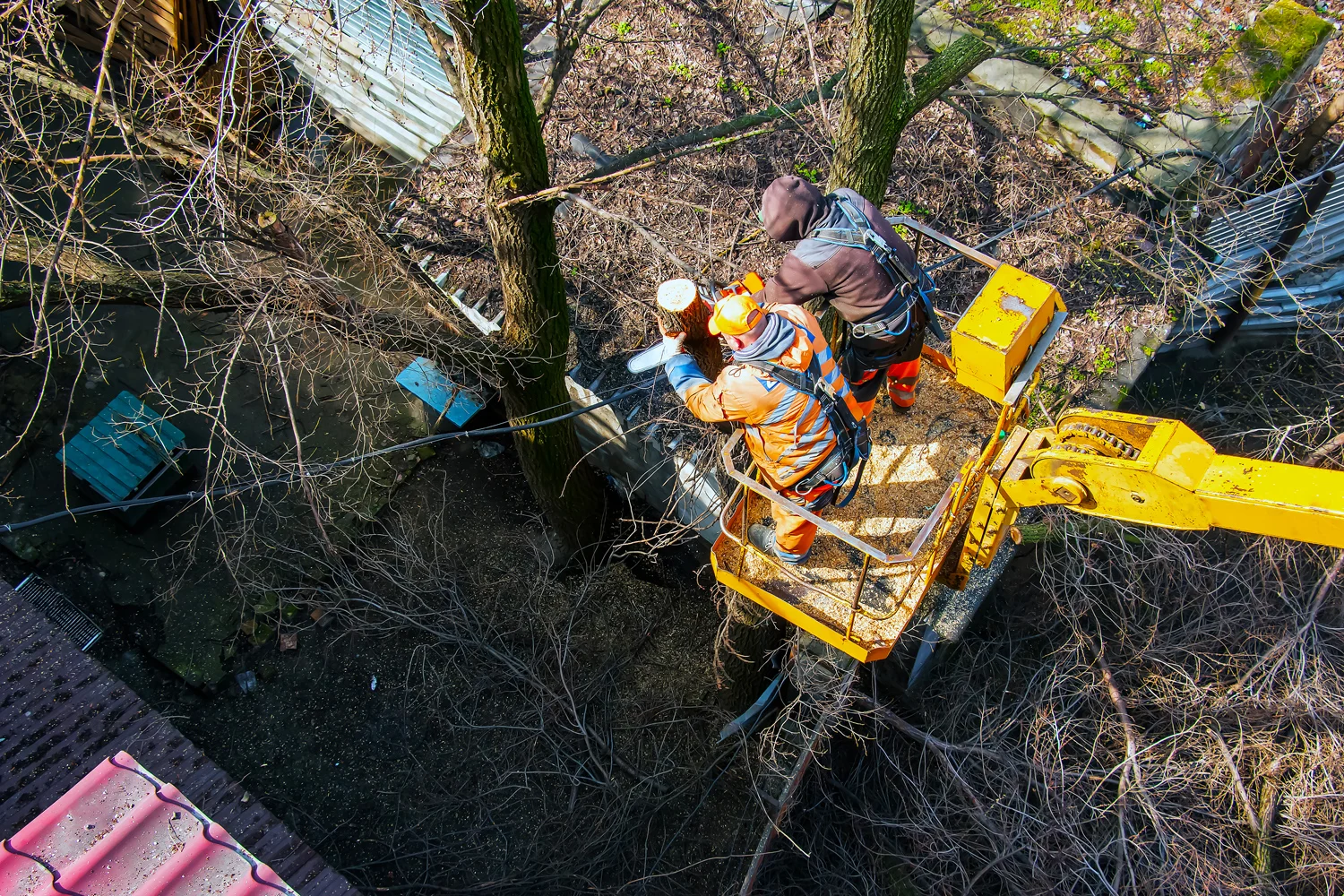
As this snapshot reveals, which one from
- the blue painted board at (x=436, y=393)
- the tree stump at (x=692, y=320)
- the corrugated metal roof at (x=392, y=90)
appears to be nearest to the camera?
the tree stump at (x=692, y=320)

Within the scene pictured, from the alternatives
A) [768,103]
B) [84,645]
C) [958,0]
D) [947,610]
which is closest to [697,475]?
[947,610]

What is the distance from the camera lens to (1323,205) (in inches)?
315

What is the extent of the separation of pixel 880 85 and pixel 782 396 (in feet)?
8.48

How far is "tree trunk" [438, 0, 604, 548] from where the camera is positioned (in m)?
4.38

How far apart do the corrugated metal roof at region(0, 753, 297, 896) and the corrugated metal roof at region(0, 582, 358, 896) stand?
669 millimetres

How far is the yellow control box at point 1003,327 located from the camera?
4488 mm

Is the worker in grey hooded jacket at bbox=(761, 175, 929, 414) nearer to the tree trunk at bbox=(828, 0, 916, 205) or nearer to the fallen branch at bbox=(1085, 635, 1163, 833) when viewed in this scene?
the tree trunk at bbox=(828, 0, 916, 205)

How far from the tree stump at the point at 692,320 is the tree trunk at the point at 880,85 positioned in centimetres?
198

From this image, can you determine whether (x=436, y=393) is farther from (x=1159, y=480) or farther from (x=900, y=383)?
(x=1159, y=480)

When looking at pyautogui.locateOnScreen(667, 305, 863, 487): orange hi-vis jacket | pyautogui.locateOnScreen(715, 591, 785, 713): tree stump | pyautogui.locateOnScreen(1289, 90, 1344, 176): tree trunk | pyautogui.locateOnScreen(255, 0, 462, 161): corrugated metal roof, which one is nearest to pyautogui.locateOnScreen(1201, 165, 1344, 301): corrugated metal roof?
pyautogui.locateOnScreen(1289, 90, 1344, 176): tree trunk

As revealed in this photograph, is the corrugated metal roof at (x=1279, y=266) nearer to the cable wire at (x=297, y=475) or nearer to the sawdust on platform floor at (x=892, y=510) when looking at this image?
the sawdust on platform floor at (x=892, y=510)

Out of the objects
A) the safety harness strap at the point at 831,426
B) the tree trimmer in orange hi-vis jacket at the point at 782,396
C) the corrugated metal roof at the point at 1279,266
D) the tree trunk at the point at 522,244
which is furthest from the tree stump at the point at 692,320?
the corrugated metal roof at the point at 1279,266

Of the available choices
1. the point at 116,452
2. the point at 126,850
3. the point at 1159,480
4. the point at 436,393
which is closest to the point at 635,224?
the point at 1159,480

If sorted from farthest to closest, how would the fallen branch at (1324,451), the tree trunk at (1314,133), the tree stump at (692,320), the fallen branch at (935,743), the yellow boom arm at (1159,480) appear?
1. the tree trunk at (1314,133)
2. the fallen branch at (1324,451)
3. the fallen branch at (935,743)
4. the tree stump at (692,320)
5. the yellow boom arm at (1159,480)
